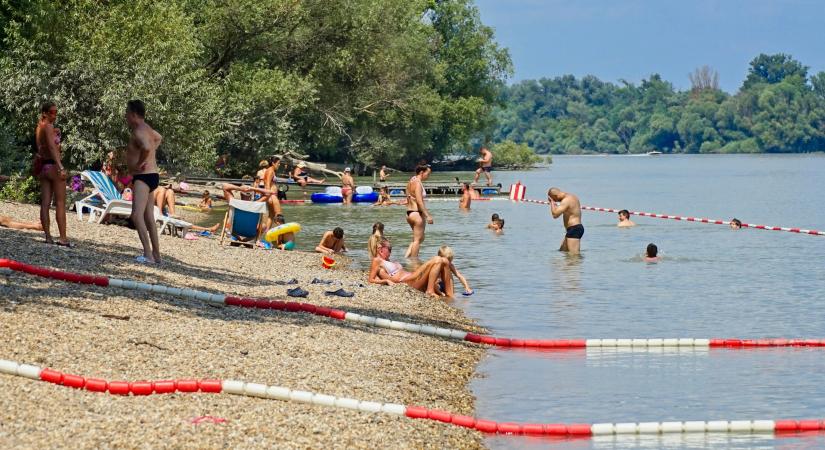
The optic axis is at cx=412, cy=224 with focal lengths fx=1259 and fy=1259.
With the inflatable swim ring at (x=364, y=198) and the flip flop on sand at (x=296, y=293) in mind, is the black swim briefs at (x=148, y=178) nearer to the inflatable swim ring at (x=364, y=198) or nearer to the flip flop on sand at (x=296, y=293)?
the flip flop on sand at (x=296, y=293)

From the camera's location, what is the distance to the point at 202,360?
9.52 m

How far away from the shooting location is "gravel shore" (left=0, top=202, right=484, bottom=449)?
7535 mm

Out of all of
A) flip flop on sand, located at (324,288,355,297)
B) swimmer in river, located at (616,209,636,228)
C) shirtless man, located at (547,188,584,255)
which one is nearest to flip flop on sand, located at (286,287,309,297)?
flip flop on sand, located at (324,288,355,297)

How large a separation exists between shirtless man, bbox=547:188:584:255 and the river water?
40 cm

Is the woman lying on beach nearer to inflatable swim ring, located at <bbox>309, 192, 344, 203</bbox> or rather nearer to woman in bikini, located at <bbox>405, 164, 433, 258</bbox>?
woman in bikini, located at <bbox>405, 164, 433, 258</bbox>

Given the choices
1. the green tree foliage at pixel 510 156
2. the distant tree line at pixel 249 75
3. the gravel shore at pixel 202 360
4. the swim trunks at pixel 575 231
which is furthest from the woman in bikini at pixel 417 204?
the green tree foliage at pixel 510 156

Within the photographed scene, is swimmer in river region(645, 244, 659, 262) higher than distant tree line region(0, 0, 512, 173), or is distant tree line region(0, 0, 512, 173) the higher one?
distant tree line region(0, 0, 512, 173)

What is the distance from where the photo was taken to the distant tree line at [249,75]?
107 ft

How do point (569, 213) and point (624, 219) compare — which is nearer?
point (569, 213)

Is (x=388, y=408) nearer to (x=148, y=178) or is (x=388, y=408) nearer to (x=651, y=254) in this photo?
(x=148, y=178)

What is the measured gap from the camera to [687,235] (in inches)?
1283

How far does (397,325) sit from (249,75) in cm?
3619

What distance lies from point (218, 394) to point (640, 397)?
4130mm

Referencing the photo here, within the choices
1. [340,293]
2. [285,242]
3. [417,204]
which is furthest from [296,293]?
[285,242]
